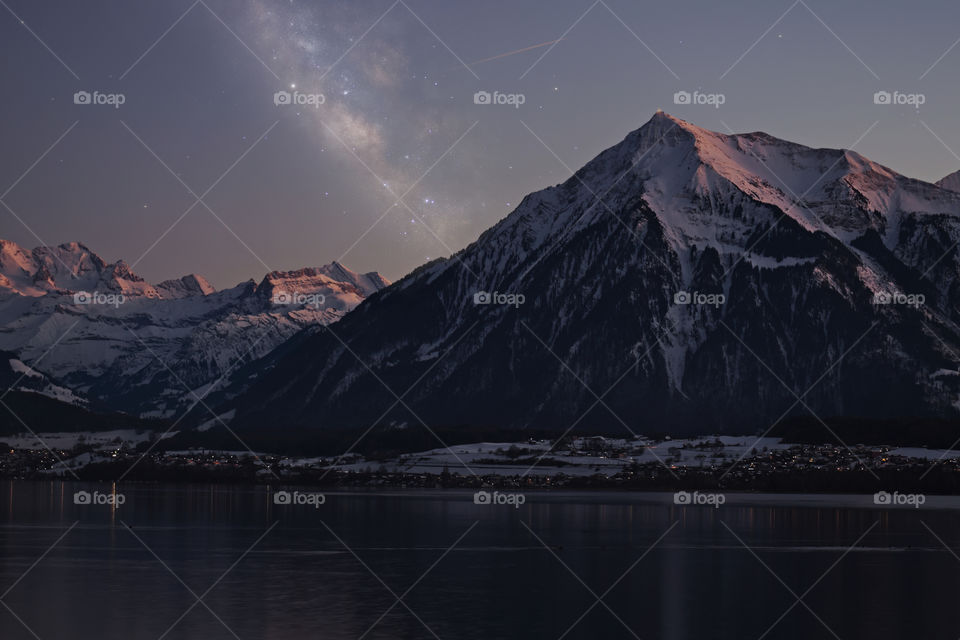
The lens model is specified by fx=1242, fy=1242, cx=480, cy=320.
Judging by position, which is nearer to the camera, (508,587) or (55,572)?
(508,587)

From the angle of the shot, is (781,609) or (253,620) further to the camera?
(781,609)

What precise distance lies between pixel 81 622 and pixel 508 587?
3974 centimetres

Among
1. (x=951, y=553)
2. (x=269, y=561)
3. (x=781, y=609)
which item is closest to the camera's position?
(x=781, y=609)

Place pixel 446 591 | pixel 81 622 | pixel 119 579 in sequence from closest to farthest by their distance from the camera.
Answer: pixel 81 622 → pixel 446 591 → pixel 119 579

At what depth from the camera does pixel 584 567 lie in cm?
13312

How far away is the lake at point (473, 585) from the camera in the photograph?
92562 millimetres

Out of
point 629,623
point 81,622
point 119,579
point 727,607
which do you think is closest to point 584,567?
point 727,607

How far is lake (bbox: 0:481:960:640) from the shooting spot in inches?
3644

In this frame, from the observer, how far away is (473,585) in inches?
4626

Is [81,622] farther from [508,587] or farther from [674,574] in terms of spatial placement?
[674,574]

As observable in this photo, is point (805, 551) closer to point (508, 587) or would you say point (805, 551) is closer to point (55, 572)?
point (508, 587)

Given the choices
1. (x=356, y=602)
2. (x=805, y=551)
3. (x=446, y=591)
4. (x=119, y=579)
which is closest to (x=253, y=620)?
(x=356, y=602)

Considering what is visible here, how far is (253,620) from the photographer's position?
94.2m

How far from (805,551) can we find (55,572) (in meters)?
87.3
